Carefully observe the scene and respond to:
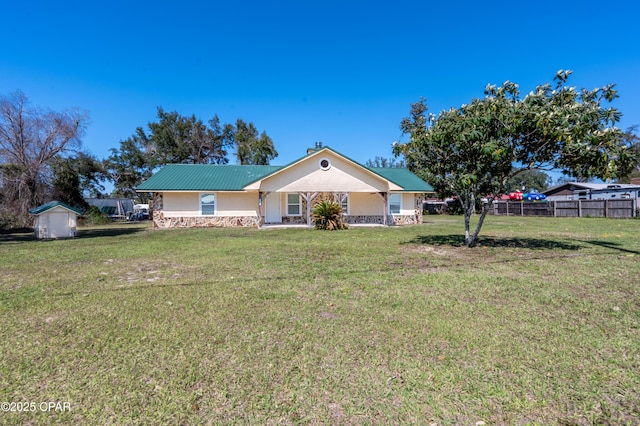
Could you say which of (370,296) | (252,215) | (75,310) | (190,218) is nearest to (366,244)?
(370,296)

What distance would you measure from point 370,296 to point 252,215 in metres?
16.2

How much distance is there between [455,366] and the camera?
294cm

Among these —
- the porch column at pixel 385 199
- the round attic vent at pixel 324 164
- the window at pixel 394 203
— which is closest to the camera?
the round attic vent at pixel 324 164

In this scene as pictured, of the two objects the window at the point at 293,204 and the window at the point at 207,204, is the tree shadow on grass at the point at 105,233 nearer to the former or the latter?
the window at the point at 207,204

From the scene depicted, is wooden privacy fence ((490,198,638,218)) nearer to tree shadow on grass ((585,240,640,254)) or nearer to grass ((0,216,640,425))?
tree shadow on grass ((585,240,640,254))

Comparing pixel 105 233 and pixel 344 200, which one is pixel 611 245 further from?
pixel 105 233

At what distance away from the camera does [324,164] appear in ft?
62.8

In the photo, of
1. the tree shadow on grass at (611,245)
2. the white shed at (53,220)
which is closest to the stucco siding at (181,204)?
the white shed at (53,220)

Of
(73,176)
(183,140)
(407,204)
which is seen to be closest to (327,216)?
(407,204)

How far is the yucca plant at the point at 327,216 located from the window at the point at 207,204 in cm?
694

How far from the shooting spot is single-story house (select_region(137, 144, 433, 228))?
18984mm

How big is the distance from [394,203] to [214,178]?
1181 cm

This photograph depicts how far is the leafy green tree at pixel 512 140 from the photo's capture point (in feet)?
25.1

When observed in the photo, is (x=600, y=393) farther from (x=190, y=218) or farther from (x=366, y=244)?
(x=190, y=218)
